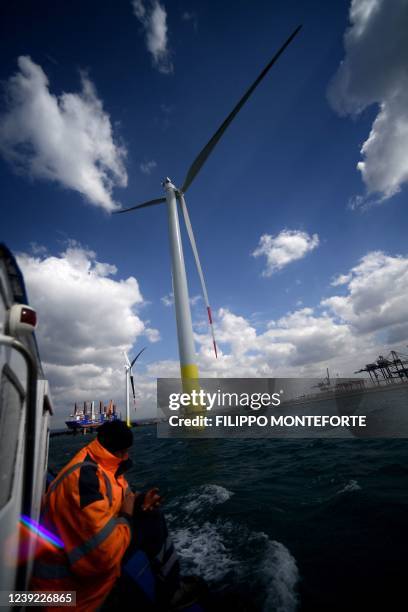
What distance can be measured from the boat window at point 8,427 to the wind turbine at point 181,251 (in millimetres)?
18959

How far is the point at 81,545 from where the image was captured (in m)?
2.65

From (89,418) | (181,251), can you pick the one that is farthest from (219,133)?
(89,418)

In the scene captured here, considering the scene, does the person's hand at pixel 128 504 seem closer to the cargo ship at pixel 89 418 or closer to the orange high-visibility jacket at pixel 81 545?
the orange high-visibility jacket at pixel 81 545

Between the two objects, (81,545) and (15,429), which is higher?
(15,429)

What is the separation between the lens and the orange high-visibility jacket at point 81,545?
2639mm

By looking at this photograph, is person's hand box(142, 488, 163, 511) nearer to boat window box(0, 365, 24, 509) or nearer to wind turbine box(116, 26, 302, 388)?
boat window box(0, 365, 24, 509)

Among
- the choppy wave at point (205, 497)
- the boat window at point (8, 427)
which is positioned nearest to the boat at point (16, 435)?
the boat window at point (8, 427)

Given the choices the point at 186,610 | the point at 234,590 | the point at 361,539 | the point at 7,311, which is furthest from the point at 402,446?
the point at 7,311

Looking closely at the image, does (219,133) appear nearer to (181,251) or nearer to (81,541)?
(181,251)

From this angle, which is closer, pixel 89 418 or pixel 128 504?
pixel 128 504

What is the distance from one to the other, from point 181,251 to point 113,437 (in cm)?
2267

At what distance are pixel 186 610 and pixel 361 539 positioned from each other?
4217 mm

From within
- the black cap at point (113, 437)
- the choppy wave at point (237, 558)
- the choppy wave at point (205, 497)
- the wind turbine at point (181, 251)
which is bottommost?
the choppy wave at point (237, 558)

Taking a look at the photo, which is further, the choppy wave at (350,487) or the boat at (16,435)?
the choppy wave at (350,487)
